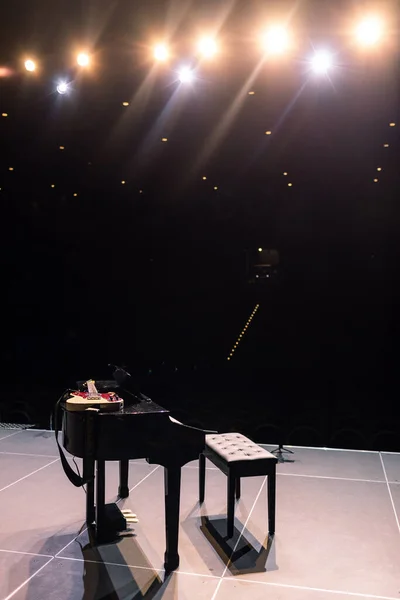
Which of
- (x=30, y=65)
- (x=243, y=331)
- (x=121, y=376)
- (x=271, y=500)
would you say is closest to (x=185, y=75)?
(x=30, y=65)

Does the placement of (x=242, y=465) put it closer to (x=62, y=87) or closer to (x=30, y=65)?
(x=30, y=65)

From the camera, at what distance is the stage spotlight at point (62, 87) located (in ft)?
16.8

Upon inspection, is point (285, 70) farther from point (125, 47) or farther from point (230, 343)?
point (230, 343)

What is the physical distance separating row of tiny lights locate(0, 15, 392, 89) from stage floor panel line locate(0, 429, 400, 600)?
3552 millimetres

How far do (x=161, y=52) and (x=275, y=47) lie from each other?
954 mm

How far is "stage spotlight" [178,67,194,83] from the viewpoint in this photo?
4807 mm

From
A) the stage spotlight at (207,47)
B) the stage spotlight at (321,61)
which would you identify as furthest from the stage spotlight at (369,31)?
the stage spotlight at (207,47)

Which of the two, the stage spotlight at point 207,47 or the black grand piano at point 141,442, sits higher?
the stage spotlight at point 207,47

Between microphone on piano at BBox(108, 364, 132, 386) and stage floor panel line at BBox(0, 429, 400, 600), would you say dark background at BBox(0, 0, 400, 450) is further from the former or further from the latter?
microphone on piano at BBox(108, 364, 132, 386)

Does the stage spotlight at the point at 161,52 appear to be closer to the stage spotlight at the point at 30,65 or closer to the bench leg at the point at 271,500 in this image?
the stage spotlight at the point at 30,65

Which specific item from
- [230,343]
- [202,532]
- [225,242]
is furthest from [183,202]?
[202,532]

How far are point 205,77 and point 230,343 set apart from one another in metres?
3.39

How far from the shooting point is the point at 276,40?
4219mm

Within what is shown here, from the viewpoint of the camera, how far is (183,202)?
728 cm
